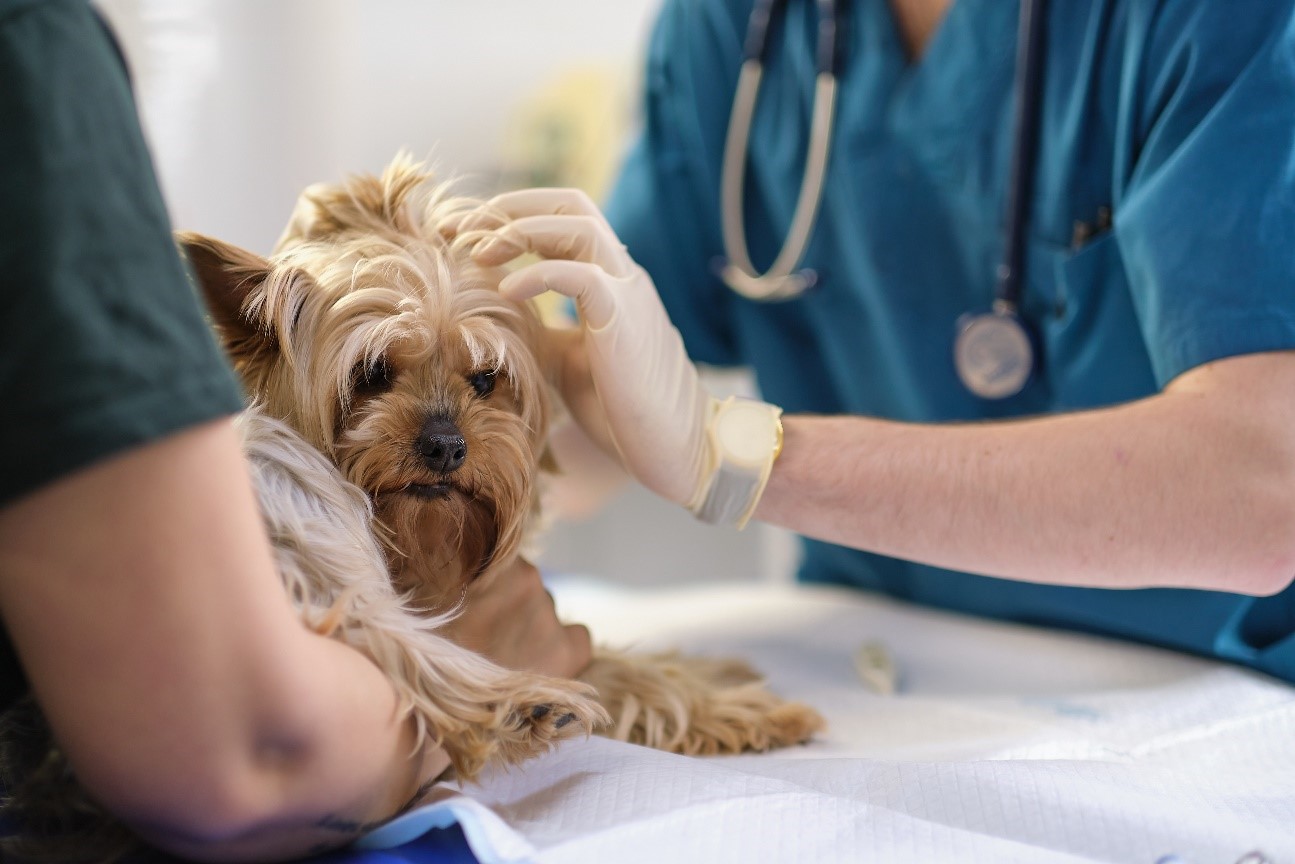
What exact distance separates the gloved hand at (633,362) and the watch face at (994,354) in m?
0.36

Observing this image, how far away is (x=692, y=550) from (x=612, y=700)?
1.66 metres

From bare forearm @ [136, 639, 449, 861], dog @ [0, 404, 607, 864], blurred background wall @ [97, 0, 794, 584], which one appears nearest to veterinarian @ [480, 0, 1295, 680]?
dog @ [0, 404, 607, 864]

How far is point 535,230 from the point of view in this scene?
2.77ft

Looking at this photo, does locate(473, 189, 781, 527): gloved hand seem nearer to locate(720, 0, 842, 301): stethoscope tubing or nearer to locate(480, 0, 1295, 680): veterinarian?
locate(480, 0, 1295, 680): veterinarian

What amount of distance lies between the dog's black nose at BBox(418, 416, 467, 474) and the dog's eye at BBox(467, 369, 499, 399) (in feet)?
0.17

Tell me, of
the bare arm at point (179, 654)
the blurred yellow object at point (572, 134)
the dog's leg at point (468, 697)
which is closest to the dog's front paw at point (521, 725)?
the dog's leg at point (468, 697)

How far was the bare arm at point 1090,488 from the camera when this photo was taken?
2.73ft

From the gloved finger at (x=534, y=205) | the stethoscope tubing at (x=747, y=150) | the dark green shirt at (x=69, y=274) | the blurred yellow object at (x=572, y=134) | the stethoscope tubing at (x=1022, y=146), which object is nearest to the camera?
the dark green shirt at (x=69, y=274)

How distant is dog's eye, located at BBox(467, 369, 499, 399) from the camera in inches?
32.1

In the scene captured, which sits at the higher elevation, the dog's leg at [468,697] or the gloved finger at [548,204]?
the gloved finger at [548,204]

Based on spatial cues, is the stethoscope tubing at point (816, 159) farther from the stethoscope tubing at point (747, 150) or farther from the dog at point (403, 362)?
the dog at point (403, 362)

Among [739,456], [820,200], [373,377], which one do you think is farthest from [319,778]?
[820,200]

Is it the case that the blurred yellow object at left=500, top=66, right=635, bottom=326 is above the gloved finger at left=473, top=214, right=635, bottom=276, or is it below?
below

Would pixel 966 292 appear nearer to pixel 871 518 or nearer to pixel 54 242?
pixel 871 518
